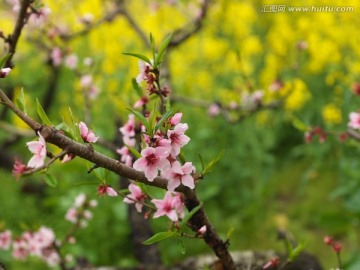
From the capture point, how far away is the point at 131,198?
1769 millimetres

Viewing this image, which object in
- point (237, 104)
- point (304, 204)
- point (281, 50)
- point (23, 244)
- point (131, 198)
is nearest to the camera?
point (131, 198)

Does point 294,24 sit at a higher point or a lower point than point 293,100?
higher

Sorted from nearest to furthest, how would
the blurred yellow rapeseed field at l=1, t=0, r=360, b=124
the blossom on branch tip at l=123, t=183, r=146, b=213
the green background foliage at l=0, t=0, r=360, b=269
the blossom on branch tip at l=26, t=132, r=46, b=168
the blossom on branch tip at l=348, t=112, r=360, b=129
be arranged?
the blossom on branch tip at l=26, t=132, r=46, b=168 → the blossom on branch tip at l=123, t=183, r=146, b=213 → the blossom on branch tip at l=348, t=112, r=360, b=129 → the green background foliage at l=0, t=0, r=360, b=269 → the blurred yellow rapeseed field at l=1, t=0, r=360, b=124

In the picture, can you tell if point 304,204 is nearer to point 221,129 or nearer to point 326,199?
point 326,199

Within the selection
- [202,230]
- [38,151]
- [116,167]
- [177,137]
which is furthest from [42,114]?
[202,230]

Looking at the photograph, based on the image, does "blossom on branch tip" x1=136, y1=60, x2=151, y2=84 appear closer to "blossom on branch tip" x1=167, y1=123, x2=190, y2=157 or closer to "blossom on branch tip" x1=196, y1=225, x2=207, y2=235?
"blossom on branch tip" x1=167, y1=123, x2=190, y2=157

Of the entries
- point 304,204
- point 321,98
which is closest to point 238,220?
point 304,204

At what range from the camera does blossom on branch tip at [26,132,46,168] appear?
1.34m

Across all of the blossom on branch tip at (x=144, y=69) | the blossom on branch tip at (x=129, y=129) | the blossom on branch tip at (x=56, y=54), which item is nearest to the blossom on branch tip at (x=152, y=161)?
the blossom on branch tip at (x=144, y=69)

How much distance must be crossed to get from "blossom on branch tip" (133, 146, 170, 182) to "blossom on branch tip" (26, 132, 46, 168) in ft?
0.81

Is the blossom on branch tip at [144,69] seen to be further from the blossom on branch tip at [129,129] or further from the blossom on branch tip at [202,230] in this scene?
the blossom on branch tip at [202,230]

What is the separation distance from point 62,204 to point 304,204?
89.8 inches

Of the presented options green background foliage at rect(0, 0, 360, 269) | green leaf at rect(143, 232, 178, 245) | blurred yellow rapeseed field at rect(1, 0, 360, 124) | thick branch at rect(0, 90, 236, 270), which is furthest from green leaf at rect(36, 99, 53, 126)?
blurred yellow rapeseed field at rect(1, 0, 360, 124)

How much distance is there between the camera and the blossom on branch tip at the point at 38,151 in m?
1.34
